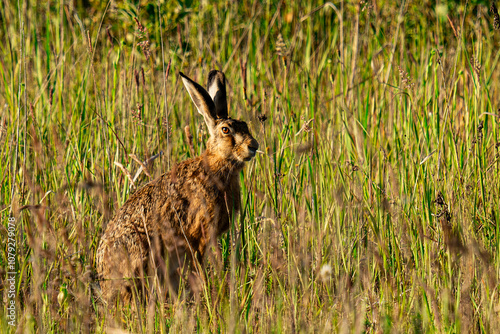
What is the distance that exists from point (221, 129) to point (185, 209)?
22.9 inches

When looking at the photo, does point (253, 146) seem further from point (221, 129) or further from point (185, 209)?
point (185, 209)

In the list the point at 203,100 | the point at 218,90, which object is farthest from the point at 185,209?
the point at 218,90

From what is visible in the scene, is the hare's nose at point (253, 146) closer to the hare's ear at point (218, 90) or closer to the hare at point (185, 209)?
the hare at point (185, 209)

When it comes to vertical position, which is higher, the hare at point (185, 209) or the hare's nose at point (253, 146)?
the hare's nose at point (253, 146)

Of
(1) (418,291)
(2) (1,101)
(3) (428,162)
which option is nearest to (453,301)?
(1) (418,291)

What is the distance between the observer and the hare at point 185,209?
11.6ft

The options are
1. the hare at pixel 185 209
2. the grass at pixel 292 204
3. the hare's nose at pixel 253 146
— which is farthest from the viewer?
the hare's nose at pixel 253 146

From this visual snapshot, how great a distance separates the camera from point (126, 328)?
299 centimetres

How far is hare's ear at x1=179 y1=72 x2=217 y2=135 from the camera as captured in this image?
3.80 meters

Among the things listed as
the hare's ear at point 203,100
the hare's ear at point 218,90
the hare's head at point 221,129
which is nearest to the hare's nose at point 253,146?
the hare's head at point 221,129

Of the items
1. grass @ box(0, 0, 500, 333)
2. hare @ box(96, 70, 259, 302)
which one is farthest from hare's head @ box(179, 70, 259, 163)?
grass @ box(0, 0, 500, 333)

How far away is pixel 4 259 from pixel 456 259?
252 centimetres

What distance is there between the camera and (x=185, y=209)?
389 centimetres

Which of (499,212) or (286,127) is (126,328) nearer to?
(286,127)
